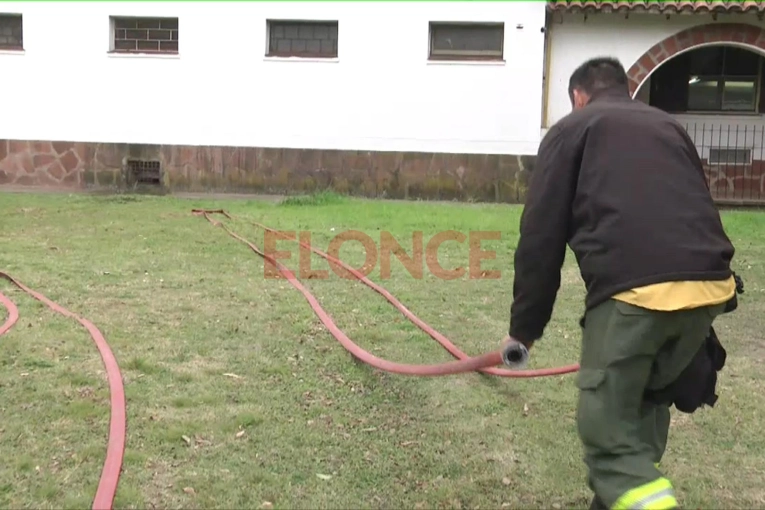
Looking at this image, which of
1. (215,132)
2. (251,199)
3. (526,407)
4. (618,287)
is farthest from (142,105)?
(618,287)

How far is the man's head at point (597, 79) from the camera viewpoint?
105 inches

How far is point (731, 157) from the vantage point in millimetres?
13484

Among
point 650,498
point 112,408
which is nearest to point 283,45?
point 112,408

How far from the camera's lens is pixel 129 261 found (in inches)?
289

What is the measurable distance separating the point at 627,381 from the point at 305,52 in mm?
11656

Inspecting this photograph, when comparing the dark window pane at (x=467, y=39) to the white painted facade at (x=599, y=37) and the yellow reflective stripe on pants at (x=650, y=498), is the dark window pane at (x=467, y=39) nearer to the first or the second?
the white painted facade at (x=599, y=37)

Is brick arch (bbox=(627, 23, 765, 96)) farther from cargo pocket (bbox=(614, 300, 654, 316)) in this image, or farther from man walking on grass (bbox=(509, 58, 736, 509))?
cargo pocket (bbox=(614, 300, 654, 316))

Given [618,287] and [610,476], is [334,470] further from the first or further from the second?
[618,287]

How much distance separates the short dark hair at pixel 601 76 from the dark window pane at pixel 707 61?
1237 centimetres

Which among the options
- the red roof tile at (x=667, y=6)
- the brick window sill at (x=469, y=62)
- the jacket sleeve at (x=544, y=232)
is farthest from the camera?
the brick window sill at (x=469, y=62)

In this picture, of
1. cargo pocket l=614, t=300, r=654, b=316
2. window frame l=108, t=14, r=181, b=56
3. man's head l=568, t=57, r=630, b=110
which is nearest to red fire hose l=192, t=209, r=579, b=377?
cargo pocket l=614, t=300, r=654, b=316

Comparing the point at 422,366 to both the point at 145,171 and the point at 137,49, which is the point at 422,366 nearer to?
the point at 145,171

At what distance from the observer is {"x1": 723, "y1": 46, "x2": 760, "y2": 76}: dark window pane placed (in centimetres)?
1380

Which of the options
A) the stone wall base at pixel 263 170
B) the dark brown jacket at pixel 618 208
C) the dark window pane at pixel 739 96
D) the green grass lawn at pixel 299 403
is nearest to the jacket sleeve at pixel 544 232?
the dark brown jacket at pixel 618 208
